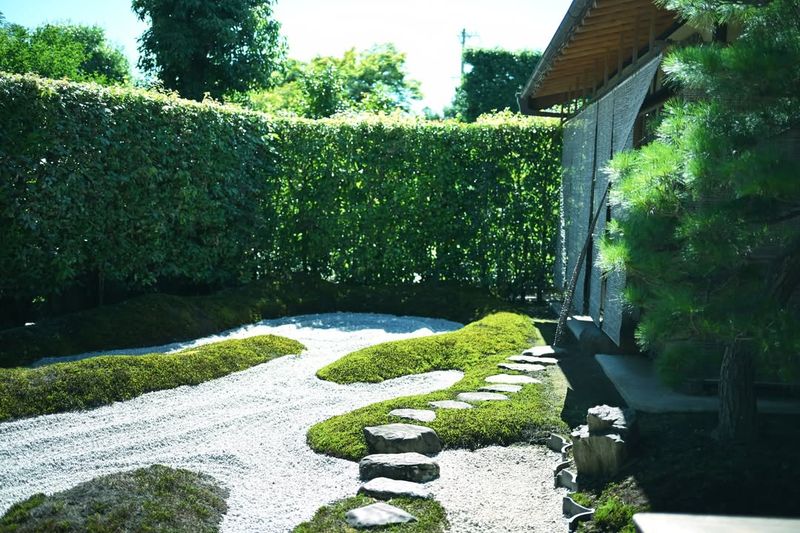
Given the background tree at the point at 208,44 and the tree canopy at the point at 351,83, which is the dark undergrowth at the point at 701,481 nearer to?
the background tree at the point at 208,44

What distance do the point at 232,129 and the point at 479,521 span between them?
8021 millimetres

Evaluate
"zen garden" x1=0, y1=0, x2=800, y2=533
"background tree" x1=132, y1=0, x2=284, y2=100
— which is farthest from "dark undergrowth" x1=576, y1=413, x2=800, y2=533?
"background tree" x1=132, y1=0, x2=284, y2=100

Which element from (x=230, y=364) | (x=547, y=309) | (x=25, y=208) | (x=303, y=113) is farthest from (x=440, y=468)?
(x=303, y=113)

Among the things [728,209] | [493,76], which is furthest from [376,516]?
[493,76]

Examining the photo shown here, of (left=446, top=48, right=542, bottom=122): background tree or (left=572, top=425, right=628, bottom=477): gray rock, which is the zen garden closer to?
(left=572, top=425, right=628, bottom=477): gray rock

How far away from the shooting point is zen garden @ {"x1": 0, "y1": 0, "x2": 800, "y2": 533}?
3967mm

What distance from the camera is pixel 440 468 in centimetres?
483

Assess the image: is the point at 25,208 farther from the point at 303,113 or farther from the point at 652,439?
the point at 303,113

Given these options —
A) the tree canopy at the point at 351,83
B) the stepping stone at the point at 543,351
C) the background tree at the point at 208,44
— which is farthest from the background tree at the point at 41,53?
the stepping stone at the point at 543,351

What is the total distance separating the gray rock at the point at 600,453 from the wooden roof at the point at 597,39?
10.3 feet

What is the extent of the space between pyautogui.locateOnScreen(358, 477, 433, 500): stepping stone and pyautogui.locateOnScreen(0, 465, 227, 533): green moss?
78cm

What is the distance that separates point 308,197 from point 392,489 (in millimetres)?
8069

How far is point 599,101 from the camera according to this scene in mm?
8641

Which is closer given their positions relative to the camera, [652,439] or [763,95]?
[763,95]
